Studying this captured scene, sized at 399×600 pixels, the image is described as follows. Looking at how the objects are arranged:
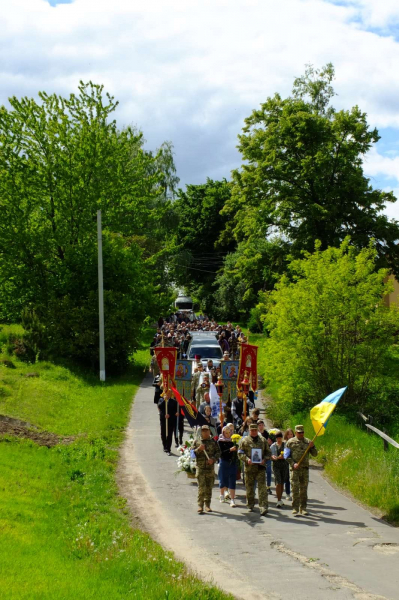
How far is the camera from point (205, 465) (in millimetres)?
12922

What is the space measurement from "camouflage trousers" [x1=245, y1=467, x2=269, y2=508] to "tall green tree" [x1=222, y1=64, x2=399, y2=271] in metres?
23.7

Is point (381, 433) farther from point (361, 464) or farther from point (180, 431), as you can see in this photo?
point (180, 431)

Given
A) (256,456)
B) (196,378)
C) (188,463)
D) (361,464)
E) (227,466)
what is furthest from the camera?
(196,378)

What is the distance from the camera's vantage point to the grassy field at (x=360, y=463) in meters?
13.3

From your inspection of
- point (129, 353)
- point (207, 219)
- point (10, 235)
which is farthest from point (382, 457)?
point (207, 219)

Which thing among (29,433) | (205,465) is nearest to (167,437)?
(29,433)

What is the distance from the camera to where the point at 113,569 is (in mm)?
8766

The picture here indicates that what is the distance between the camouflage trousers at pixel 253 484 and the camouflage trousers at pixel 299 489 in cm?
52

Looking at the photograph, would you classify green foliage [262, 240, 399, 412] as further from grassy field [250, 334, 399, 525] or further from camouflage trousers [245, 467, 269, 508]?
camouflage trousers [245, 467, 269, 508]

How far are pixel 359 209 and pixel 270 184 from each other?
492cm

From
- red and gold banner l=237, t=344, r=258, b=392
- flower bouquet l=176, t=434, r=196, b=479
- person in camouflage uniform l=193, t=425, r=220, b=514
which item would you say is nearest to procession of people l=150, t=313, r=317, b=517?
person in camouflage uniform l=193, t=425, r=220, b=514

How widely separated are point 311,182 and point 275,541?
28.3 metres

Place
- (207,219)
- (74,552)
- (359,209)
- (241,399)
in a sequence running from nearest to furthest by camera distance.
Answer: (74,552)
(241,399)
(359,209)
(207,219)

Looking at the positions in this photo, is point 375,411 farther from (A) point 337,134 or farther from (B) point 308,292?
(A) point 337,134
